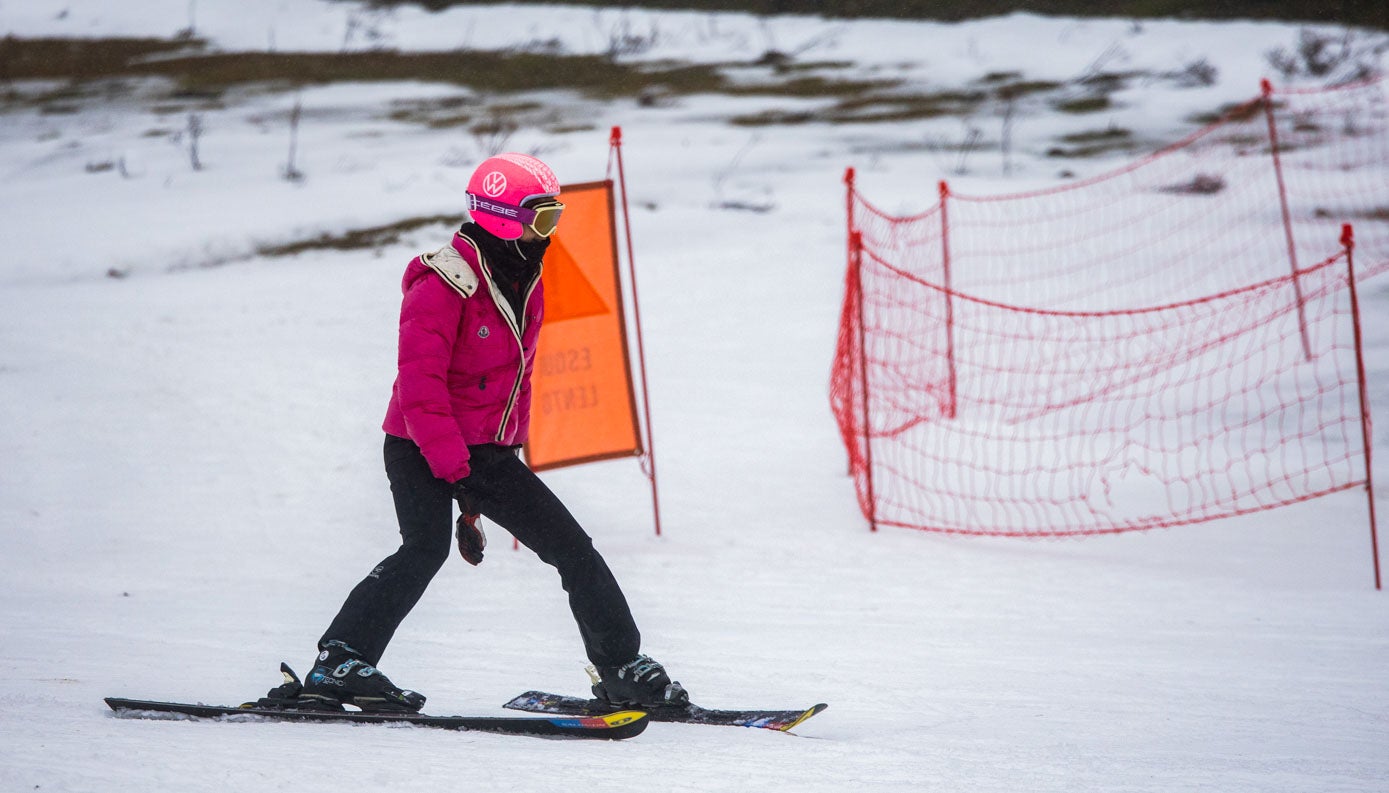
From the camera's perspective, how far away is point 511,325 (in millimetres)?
3691

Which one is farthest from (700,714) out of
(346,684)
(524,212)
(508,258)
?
(524,212)

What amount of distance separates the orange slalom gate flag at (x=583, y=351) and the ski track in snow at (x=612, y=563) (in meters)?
0.60

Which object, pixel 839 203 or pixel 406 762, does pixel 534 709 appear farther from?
pixel 839 203

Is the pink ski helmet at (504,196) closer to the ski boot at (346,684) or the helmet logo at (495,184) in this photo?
the helmet logo at (495,184)

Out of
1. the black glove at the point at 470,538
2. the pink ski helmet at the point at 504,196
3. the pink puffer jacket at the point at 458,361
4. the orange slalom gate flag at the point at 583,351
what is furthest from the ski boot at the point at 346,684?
the orange slalom gate flag at the point at 583,351

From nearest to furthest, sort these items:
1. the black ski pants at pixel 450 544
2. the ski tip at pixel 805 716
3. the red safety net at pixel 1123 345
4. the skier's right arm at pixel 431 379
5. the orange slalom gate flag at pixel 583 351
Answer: the skier's right arm at pixel 431 379 → the black ski pants at pixel 450 544 → the ski tip at pixel 805 716 → the orange slalom gate flag at pixel 583 351 → the red safety net at pixel 1123 345

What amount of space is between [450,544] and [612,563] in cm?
262

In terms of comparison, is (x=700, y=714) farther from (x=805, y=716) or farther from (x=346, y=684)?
(x=346, y=684)

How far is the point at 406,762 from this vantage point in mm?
3365

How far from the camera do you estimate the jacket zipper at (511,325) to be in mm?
3645

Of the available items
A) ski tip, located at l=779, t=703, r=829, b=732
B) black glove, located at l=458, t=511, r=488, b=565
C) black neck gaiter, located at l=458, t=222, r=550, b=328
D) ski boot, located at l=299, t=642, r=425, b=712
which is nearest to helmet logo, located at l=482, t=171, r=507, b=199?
black neck gaiter, located at l=458, t=222, r=550, b=328

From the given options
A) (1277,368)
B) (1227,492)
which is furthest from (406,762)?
(1277,368)

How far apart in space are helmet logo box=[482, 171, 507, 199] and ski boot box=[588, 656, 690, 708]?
1.54 metres

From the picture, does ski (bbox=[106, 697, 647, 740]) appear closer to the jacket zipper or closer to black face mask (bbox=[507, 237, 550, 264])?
the jacket zipper
